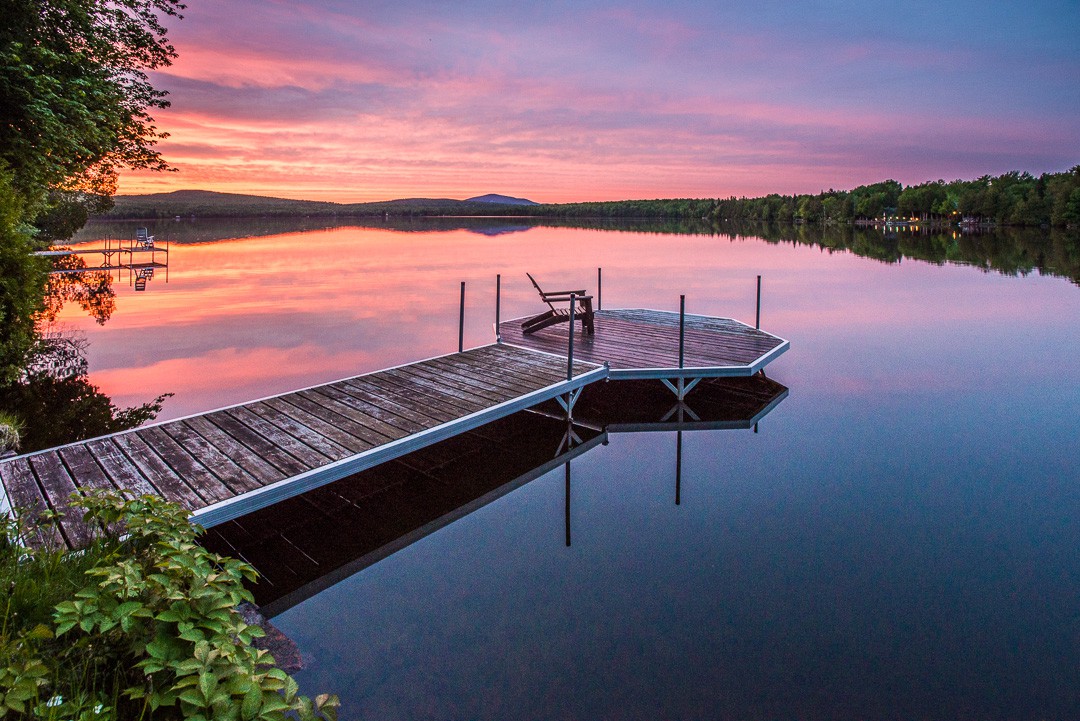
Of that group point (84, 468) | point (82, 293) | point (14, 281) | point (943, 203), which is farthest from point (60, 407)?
point (943, 203)

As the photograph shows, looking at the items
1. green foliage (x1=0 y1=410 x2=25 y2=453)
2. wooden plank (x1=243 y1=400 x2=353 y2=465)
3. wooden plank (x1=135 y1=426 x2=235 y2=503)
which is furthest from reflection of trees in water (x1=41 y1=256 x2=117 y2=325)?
wooden plank (x1=135 y1=426 x2=235 y2=503)

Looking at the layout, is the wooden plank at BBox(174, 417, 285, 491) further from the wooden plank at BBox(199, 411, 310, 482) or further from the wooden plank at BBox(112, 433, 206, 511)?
the wooden plank at BBox(112, 433, 206, 511)

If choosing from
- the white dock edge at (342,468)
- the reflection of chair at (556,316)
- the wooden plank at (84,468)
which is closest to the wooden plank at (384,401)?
the white dock edge at (342,468)

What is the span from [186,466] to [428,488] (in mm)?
2260

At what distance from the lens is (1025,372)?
12188 millimetres

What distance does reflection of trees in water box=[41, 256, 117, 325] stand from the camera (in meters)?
16.7

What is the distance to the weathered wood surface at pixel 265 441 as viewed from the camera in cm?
457

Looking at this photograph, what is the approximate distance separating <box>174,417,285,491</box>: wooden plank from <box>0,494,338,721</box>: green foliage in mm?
1812

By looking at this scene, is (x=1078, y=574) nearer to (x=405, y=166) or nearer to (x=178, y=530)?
(x=178, y=530)

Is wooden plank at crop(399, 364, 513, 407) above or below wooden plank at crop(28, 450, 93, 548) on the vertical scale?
above

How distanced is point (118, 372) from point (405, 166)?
4283 cm

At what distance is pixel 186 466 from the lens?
198 inches

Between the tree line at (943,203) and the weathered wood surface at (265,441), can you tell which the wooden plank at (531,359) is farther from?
the tree line at (943,203)

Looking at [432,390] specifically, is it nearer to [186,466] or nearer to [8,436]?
[186,466]
